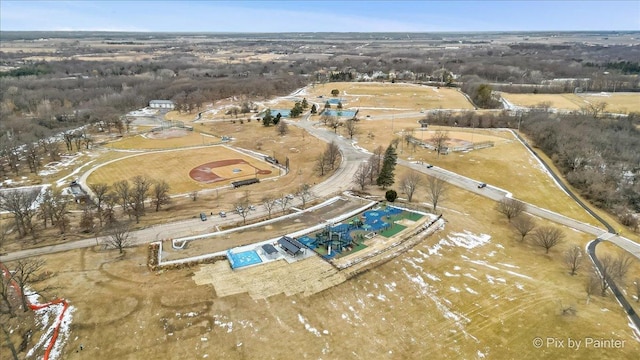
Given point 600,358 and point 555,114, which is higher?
point 555,114

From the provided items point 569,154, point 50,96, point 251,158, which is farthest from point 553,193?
point 50,96

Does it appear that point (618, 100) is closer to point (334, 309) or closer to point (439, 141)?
point (439, 141)

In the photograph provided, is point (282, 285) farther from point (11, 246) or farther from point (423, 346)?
point (11, 246)

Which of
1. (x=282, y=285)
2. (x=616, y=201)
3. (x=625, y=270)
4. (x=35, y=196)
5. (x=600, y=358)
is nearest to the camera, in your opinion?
(x=600, y=358)

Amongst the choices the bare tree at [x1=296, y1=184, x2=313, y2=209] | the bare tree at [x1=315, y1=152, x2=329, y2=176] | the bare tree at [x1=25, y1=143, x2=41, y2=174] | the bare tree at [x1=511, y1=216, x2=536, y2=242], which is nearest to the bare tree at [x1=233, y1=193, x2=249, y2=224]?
the bare tree at [x1=296, y1=184, x2=313, y2=209]

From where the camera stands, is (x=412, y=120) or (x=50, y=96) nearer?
(x=412, y=120)

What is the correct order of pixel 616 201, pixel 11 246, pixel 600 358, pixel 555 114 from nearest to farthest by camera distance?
pixel 600 358 → pixel 11 246 → pixel 616 201 → pixel 555 114

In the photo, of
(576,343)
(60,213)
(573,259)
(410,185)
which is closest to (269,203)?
(410,185)
